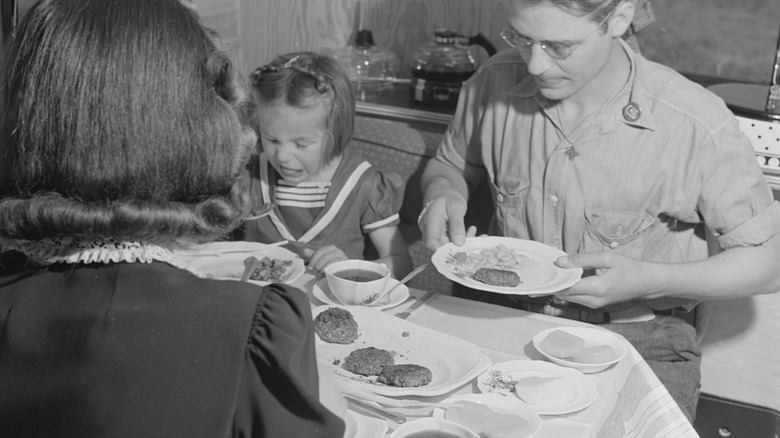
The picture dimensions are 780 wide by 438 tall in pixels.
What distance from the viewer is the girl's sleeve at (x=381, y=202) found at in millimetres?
2436

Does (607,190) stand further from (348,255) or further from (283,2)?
(283,2)

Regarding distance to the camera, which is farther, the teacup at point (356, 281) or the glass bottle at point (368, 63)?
the glass bottle at point (368, 63)

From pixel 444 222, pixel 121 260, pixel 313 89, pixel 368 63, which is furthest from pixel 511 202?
pixel 121 260

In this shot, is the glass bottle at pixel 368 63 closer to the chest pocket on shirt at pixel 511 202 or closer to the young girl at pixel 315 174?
the young girl at pixel 315 174

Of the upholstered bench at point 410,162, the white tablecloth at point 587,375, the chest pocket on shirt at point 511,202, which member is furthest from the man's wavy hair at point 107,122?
the upholstered bench at point 410,162

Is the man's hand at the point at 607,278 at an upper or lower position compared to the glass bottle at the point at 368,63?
lower

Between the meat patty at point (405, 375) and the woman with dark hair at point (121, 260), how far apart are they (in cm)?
32

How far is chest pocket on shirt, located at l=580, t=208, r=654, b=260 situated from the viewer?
80.2 inches

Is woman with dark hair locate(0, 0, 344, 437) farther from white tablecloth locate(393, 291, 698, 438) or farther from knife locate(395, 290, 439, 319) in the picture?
knife locate(395, 290, 439, 319)

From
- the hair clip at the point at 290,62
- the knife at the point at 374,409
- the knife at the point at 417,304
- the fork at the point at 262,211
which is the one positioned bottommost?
the fork at the point at 262,211

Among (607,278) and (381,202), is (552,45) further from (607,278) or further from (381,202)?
(381,202)

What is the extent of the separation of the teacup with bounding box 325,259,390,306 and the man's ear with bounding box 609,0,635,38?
0.69 metres

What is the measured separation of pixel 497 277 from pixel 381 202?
751mm

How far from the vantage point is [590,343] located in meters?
1.61
